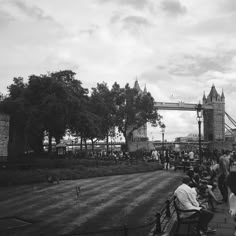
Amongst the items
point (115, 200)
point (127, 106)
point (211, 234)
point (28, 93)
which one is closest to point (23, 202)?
point (115, 200)

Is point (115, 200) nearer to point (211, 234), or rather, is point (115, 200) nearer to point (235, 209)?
point (211, 234)

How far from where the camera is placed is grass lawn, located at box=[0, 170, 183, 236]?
388 inches

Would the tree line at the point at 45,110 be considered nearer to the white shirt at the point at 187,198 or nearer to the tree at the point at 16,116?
the tree at the point at 16,116

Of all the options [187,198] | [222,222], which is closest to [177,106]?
[222,222]

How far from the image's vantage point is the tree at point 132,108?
222 ft

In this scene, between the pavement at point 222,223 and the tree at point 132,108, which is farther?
the tree at point 132,108

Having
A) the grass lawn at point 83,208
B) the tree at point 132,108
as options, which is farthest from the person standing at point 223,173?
the tree at point 132,108

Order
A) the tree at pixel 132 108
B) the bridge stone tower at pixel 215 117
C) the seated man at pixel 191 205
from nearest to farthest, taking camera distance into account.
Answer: the seated man at pixel 191 205 < the tree at pixel 132 108 < the bridge stone tower at pixel 215 117

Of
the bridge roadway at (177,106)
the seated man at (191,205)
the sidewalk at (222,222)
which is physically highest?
the bridge roadway at (177,106)

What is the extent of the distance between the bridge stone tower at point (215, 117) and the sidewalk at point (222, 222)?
108m

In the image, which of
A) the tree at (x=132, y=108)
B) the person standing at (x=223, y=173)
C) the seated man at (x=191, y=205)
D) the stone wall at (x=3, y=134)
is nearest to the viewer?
the seated man at (x=191, y=205)

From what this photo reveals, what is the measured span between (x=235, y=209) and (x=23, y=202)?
10.2 m

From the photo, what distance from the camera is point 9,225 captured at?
10.3 m

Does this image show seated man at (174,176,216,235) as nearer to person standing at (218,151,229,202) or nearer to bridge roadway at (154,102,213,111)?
person standing at (218,151,229,202)
